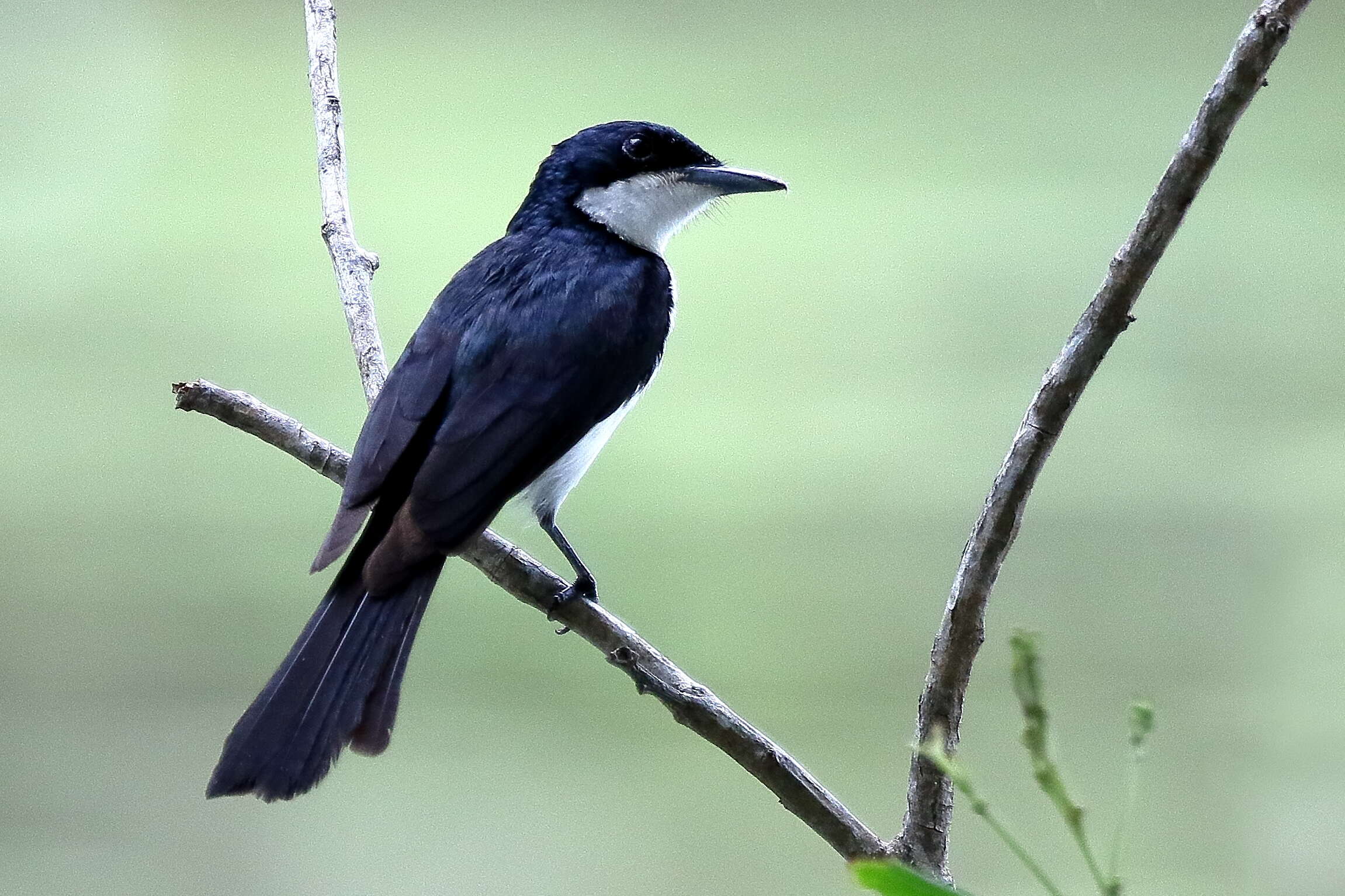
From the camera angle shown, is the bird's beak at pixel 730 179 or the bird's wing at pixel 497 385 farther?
the bird's beak at pixel 730 179

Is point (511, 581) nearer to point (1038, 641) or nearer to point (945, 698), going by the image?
point (945, 698)

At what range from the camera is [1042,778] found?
366 mm

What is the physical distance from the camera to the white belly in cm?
126

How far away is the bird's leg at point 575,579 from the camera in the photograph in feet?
3.51

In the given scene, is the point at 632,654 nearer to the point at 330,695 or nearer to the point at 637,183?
the point at 330,695

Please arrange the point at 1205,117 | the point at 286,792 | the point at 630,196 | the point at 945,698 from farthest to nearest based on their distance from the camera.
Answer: the point at 630,196, the point at 286,792, the point at 945,698, the point at 1205,117

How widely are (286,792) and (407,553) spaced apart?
22cm

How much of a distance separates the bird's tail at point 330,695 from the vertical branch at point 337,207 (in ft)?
0.74

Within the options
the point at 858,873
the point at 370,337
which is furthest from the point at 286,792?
the point at 858,873

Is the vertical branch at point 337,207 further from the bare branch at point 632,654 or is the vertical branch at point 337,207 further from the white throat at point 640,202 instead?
the white throat at point 640,202

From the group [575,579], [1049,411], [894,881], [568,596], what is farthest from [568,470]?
[894,881]

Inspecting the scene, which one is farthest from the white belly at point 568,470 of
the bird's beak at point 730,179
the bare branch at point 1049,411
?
the bare branch at point 1049,411

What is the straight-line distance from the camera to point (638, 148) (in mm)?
1439

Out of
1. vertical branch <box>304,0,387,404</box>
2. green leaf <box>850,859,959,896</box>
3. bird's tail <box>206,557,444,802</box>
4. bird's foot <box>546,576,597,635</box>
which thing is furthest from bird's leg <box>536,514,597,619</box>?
green leaf <box>850,859,959,896</box>
